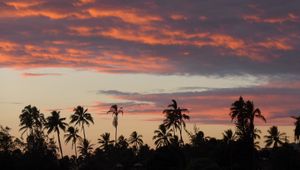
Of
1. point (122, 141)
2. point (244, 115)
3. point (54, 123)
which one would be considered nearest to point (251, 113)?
point (244, 115)

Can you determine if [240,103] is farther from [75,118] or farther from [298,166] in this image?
[75,118]

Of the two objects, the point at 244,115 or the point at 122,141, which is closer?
the point at 244,115

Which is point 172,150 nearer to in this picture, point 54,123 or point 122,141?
point 54,123

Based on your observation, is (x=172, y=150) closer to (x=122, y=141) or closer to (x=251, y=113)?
(x=251, y=113)

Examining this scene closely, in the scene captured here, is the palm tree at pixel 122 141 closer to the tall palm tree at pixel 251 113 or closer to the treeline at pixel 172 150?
the treeline at pixel 172 150

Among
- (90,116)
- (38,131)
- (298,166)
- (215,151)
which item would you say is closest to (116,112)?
(90,116)

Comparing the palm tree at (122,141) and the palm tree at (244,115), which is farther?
the palm tree at (122,141)

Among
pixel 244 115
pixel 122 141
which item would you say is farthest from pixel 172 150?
pixel 122 141

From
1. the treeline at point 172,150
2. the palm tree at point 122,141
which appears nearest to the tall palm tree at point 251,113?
the treeline at point 172,150

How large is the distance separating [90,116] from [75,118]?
12.0 feet

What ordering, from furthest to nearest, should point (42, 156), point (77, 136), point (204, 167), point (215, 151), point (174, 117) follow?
point (77, 136) < point (174, 117) < point (215, 151) < point (42, 156) < point (204, 167)

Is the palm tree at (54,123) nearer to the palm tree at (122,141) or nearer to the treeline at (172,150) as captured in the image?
the treeline at (172,150)

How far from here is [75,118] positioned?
457 feet

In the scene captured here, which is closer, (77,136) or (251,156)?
(251,156)
